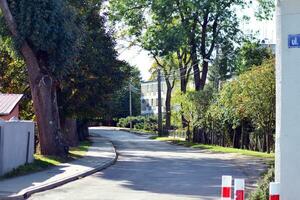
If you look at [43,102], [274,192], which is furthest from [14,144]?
[274,192]

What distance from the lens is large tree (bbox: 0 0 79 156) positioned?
25172mm

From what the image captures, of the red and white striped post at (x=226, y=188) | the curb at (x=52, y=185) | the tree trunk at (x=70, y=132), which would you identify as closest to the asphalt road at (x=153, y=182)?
the curb at (x=52, y=185)

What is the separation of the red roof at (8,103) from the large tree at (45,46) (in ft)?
15.1

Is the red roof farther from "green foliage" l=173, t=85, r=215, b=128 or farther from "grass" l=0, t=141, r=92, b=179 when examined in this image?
"green foliage" l=173, t=85, r=215, b=128

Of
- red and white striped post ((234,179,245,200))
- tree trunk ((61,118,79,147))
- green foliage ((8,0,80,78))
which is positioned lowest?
red and white striped post ((234,179,245,200))

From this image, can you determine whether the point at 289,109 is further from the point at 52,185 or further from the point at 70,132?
the point at 70,132

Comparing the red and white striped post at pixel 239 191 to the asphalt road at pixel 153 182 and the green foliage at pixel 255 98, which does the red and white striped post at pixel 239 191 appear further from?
the green foliage at pixel 255 98

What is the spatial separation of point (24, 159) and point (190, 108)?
33.0 meters

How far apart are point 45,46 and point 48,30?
779mm

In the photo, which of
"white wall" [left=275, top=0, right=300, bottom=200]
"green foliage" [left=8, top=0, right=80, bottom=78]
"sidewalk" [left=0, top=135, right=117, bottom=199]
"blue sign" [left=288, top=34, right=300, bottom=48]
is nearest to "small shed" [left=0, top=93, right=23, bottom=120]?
"green foliage" [left=8, top=0, right=80, bottom=78]

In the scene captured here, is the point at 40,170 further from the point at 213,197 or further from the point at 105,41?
the point at 105,41

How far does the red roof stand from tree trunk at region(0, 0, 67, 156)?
15.1 ft

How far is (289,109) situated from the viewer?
28.7 ft

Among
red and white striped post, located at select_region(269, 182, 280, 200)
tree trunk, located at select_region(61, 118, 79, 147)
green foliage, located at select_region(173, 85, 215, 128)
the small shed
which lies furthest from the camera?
green foliage, located at select_region(173, 85, 215, 128)
